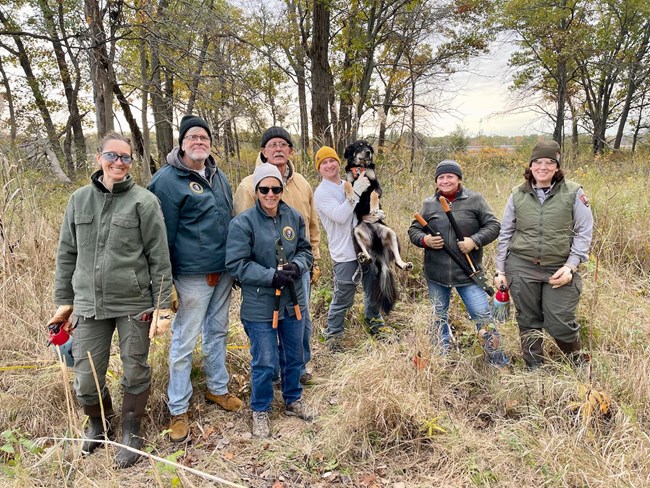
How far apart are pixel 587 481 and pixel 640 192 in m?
5.36

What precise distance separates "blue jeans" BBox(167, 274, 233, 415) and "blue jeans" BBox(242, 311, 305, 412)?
31 centimetres

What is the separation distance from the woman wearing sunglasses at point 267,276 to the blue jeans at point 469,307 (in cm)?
106

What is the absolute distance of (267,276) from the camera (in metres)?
2.54

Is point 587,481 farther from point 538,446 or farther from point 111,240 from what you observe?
point 111,240

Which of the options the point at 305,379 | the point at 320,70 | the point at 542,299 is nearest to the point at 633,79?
the point at 320,70

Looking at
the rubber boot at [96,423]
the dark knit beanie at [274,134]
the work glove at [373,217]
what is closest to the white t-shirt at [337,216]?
the work glove at [373,217]

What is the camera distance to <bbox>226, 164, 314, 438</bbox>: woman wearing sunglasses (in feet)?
8.43

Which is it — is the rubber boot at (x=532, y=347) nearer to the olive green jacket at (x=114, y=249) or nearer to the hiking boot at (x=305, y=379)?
the hiking boot at (x=305, y=379)

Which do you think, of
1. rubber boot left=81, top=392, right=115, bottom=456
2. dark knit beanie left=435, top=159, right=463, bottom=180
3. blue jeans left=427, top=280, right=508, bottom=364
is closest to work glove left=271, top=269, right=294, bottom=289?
blue jeans left=427, top=280, right=508, bottom=364

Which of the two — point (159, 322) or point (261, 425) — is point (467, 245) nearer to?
point (261, 425)

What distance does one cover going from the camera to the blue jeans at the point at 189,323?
2.71 meters

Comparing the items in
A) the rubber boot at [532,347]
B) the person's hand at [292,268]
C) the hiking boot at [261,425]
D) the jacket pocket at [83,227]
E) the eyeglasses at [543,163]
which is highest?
the eyeglasses at [543,163]

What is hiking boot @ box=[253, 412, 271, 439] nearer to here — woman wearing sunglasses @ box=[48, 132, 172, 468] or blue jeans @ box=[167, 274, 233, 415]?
blue jeans @ box=[167, 274, 233, 415]

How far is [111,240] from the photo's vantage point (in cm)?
236
